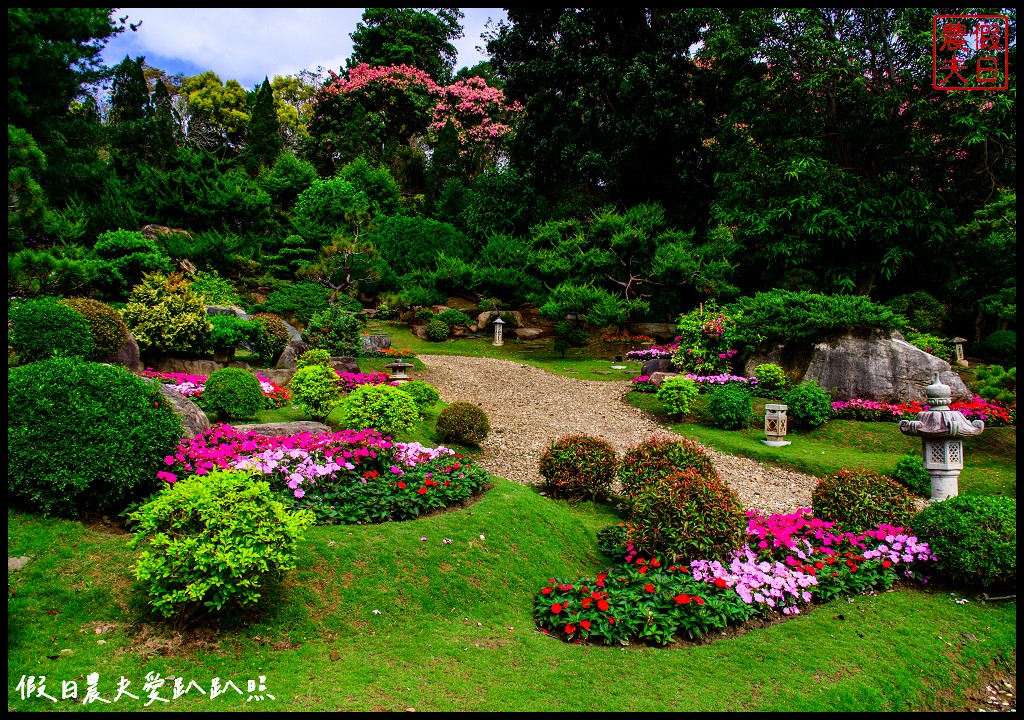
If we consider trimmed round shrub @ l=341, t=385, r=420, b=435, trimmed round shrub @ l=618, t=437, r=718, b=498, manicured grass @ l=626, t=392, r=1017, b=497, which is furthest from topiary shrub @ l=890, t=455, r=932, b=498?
trimmed round shrub @ l=341, t=385, r=420, b=435

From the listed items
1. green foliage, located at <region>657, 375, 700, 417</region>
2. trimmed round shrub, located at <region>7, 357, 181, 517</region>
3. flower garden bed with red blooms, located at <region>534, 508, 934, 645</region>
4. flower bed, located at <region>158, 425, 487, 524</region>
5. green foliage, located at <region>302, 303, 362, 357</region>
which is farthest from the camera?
green foliage, located at <region>302, 303, 362, 357</region>

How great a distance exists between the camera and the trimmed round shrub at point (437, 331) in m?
22.6

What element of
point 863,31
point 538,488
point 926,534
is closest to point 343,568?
point 538,488

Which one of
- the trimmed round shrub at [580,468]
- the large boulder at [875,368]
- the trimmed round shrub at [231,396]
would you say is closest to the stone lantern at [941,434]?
the trimmed round shrub at [580,468]

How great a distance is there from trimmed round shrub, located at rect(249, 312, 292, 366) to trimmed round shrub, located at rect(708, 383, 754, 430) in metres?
10.2

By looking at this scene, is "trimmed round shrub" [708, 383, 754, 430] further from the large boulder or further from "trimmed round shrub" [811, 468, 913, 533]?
"trimmed round shrub" [811, 468, 913, 533]

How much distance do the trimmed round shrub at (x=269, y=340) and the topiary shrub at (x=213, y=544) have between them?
1047 centimetres

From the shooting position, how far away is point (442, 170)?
31406 millimetres

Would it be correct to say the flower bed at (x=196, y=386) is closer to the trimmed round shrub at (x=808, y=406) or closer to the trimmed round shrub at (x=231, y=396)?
the trimmed round shrub at (x=231, y=396)

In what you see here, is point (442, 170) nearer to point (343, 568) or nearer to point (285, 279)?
point (285, 279)

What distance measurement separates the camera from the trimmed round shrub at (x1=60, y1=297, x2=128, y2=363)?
10.0m

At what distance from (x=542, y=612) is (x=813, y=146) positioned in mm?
17738

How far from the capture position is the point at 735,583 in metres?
5.50

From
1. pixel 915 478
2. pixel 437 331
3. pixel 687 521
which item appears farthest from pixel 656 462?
pixel 437 331
